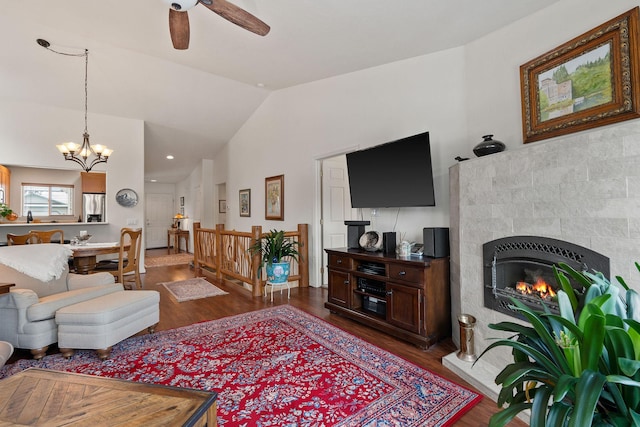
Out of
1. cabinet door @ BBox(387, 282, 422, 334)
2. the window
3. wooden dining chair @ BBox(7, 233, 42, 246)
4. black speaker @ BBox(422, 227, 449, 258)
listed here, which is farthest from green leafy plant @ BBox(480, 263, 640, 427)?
the window

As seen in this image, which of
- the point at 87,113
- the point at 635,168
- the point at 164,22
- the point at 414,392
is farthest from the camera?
the point at 87,113

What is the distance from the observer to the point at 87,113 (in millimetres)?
5461

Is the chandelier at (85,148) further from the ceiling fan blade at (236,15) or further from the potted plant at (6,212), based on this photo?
the ceiling fan blade at (236,15)

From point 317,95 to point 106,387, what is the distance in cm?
451

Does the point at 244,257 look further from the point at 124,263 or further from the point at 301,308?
the point at 124,263

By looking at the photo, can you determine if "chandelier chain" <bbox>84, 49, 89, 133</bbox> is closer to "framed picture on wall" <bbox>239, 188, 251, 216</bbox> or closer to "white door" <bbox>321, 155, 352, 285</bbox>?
"framed picture on wall" <bbox>239, 188, 251, 216</bbox>

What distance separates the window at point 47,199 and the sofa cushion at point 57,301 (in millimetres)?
4307

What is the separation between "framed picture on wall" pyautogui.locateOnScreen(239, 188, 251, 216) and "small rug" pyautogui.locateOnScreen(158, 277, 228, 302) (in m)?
2.01

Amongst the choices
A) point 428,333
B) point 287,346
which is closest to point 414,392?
point 428,333

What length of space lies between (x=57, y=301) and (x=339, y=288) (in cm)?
263

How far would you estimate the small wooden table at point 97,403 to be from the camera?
1.05 metres

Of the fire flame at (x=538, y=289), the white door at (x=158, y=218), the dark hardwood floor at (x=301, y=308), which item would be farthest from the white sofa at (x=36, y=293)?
the white door at (x=158, y=218)

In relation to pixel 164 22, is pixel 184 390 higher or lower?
lower

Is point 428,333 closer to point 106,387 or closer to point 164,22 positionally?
point 106,387
